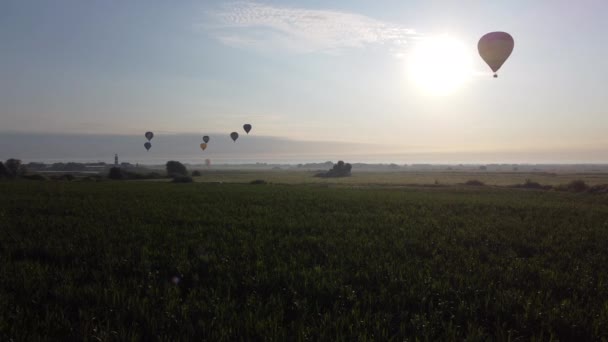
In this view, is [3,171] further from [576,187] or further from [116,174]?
[576,187]

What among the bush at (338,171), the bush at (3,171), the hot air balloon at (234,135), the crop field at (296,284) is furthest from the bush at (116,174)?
the crop field at (296,284)

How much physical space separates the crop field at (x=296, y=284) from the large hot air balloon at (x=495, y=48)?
80.1ft

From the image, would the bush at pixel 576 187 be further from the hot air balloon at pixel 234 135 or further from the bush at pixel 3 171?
the bush at pixel 3 171

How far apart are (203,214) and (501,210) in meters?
17.7

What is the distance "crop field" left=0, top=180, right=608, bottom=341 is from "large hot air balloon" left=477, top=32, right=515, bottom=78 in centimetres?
2442

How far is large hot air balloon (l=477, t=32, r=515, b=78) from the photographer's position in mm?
32844

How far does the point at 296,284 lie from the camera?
7.04m

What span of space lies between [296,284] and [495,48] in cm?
3423

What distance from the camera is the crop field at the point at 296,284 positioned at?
17.2 ft

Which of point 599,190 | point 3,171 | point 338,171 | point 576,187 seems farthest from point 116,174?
point 599,190

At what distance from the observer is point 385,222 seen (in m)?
16.4

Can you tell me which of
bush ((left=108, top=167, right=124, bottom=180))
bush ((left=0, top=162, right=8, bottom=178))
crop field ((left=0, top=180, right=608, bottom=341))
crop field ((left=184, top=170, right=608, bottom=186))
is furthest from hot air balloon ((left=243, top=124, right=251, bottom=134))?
crop field ((left=0, top=180, right=608, bottom=341))

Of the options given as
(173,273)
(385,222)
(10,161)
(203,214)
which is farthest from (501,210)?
(10,161)

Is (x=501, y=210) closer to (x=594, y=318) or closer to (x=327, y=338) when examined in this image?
(x=594, y=318)
